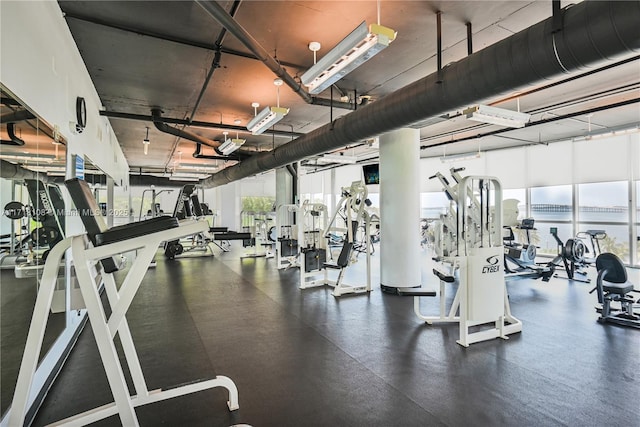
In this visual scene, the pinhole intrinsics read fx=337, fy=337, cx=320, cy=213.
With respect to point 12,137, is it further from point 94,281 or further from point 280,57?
point 280,57

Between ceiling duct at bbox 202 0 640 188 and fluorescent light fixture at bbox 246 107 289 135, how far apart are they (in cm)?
94

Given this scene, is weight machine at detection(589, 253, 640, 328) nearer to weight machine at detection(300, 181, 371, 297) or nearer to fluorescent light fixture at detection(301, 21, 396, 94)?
weight machine at detection(300, 181, 371, 297)

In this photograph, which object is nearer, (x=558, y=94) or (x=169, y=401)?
(x=169, y=401)

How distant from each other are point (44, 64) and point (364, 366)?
3.57 metres

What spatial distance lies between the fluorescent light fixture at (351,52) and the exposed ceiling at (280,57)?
0.59 m

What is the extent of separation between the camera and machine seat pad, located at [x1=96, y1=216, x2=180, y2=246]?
6.01 feet

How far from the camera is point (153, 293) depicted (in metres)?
5.73

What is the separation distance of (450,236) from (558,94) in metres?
2.83

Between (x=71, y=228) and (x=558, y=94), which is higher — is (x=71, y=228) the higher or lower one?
the lower one

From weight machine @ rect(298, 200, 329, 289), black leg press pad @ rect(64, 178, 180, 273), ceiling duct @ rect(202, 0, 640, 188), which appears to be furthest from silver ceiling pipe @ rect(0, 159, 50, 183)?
weight machine @ rect(298, 200, 329, 289)

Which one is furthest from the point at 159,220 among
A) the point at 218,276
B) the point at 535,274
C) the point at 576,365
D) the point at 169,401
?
the point at 535,274

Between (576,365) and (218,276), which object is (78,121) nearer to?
(218,276)

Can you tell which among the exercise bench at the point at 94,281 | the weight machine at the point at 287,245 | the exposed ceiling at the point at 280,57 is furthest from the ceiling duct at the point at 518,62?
the weight machine at the point at 287,245

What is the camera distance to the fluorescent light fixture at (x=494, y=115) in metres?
4.29
